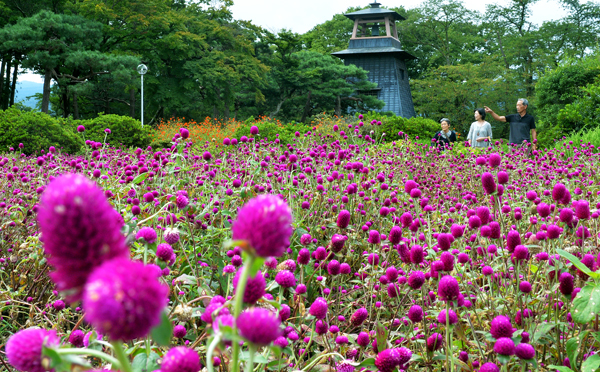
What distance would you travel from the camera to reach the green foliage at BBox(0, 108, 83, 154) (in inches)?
380

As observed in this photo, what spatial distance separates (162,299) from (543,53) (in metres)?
34.5

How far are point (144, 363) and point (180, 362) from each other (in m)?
0.60

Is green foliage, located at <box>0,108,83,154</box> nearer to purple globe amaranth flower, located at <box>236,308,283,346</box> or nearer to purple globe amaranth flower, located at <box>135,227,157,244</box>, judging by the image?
purple globe amaranth flower, located at <box>135,227,157,244</box>

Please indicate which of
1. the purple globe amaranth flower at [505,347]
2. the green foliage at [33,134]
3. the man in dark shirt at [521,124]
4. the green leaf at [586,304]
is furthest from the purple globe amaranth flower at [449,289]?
the green foliage at [33,134]

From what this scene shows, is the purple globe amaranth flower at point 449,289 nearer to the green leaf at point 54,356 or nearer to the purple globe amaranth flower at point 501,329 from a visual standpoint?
the purple globe amaranth flower at point 501,329

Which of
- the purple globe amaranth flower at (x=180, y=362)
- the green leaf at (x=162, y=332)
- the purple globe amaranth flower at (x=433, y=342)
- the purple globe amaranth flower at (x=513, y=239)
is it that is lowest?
the purple globe amaranth flower at (x=433, y=342)

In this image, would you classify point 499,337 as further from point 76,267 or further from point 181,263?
point 181,263

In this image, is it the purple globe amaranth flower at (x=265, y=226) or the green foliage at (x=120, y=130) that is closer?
the purple globe amaranth flower at (x=265, y=226)

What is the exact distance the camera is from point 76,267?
0.38 meters

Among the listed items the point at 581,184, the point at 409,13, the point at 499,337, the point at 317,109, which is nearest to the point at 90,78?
the point at 317,109

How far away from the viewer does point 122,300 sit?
0.37m

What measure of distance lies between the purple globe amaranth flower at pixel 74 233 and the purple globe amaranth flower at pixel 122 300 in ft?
0.05

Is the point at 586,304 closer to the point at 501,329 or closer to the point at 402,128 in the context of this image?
the point at 501,329

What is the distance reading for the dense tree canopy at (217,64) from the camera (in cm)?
1847
